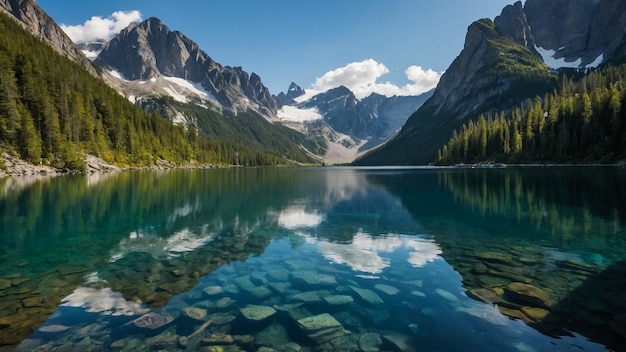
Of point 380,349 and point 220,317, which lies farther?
point 220,317

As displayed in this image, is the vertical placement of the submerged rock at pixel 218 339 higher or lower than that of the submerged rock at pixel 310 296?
higher

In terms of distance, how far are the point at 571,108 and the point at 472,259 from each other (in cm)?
14251

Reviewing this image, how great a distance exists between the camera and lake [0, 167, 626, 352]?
9289mm

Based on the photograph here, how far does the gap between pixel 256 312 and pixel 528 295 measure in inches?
388

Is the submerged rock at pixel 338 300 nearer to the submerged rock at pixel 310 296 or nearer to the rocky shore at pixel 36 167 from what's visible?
the submerged rock at pixel 310 296

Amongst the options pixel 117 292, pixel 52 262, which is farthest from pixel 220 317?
pixel 52 262

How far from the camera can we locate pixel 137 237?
2250cm

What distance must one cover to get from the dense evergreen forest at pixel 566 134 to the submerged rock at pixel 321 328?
121 m

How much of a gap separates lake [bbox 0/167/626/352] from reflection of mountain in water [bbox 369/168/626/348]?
0.09 m

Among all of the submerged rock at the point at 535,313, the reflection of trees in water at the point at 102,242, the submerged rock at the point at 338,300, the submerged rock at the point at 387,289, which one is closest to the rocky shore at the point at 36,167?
the reflection of trees in water at the point at 102,242

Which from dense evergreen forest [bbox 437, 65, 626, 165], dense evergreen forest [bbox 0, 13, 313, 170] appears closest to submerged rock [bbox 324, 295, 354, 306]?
dense evergreen forest [bbox 0, 13, 313, 170]

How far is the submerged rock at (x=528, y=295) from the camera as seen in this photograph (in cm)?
1138

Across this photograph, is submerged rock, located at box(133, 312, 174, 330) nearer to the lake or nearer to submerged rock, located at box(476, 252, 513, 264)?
the lake

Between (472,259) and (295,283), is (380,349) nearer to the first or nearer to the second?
(295,283)
